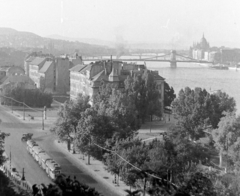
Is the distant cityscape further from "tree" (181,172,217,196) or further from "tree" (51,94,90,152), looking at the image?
"tree" (181,172,217,196)

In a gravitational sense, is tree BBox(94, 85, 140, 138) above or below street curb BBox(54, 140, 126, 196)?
above

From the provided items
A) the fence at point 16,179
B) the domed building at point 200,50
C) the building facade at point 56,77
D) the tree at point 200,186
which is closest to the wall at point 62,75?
the building facade at point 56,77

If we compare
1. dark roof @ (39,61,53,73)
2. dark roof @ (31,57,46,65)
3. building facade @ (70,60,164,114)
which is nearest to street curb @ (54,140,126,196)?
building facade @ (70,60,164,114)

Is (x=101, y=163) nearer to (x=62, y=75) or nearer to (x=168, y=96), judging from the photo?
(x=168, y=96)

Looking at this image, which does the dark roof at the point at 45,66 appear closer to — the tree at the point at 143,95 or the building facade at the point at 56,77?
the building facade at the point at 56,77

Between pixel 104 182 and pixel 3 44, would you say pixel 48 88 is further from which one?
pixel 3 44
